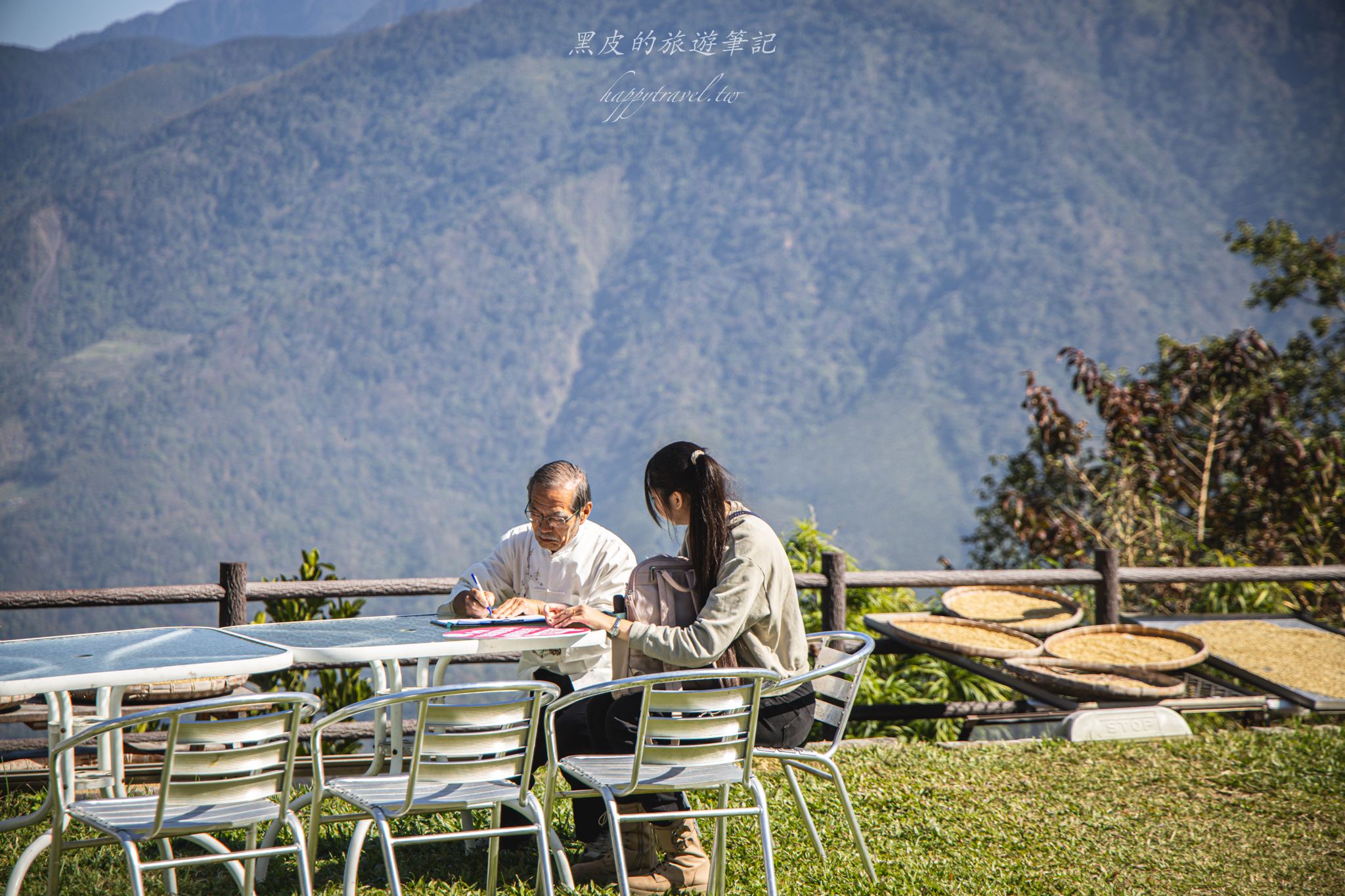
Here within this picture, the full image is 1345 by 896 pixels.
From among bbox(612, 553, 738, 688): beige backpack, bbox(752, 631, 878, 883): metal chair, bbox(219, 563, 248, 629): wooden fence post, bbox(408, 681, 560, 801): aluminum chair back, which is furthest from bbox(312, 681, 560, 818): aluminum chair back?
bbox(219, 563, 248, 629): wooden fence post

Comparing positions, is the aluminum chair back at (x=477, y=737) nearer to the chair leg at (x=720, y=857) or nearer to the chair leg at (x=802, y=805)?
the chair leg at (x=720, y=857)

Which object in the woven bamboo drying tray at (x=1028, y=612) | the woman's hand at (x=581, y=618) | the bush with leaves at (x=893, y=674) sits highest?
the woman's hand at (x=581, y=618)

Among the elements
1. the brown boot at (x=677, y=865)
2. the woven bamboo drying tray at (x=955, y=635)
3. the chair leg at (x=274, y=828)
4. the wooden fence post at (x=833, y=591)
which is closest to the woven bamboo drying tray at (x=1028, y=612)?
the woven bamboo drying tray at (x=955, y=635)

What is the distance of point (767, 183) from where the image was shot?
75.9 meters

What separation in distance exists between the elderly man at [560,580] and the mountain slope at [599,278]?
52704 mm

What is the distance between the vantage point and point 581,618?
Result: 2881 millimetres

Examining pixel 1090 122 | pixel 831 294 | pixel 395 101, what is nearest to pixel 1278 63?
pixel 1090 122

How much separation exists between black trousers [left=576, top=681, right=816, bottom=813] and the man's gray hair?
607 millimetres

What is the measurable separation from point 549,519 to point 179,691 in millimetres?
1839

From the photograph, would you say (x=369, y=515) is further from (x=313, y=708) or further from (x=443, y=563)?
(x=313, y=708)

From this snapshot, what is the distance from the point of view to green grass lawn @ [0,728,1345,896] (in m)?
3.16

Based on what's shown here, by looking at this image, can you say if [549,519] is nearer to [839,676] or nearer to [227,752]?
[839,676]

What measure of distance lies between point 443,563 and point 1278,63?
6300 centimetres

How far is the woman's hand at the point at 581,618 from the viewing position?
114 inches
